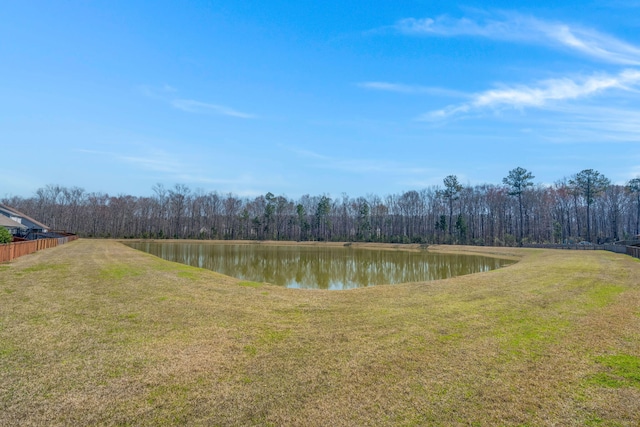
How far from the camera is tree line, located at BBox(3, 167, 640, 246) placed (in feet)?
217

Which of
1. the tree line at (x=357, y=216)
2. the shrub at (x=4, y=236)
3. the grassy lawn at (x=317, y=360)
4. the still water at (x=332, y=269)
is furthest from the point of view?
the tree line at (x=357, y=216)

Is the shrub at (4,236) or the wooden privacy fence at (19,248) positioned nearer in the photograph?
the wooden privacy fence at (19,248)

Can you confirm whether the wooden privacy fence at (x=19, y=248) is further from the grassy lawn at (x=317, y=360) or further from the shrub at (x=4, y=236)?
the grassy lawn at (x=317, y=360)

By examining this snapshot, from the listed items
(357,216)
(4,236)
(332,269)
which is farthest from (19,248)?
(357,216)

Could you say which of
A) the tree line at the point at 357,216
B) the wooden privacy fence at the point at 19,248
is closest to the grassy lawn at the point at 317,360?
the wooden privacy fence at the point at 19,248

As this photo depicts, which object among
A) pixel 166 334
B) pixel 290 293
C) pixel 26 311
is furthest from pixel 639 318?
pixel 26 311

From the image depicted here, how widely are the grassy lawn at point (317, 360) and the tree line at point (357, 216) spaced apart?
185 ft

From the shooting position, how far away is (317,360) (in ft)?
16.8

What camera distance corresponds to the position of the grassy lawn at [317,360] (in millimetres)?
3711

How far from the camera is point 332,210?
88500 mm

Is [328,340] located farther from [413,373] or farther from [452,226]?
[452,226]

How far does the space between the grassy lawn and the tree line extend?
56301 mm

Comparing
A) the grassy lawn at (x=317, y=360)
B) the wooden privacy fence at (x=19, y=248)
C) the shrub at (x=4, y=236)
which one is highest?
the shrub at (x=4, y=236)

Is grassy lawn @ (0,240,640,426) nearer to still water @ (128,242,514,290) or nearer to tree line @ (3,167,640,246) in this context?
still water @ (128,242,514,290)
